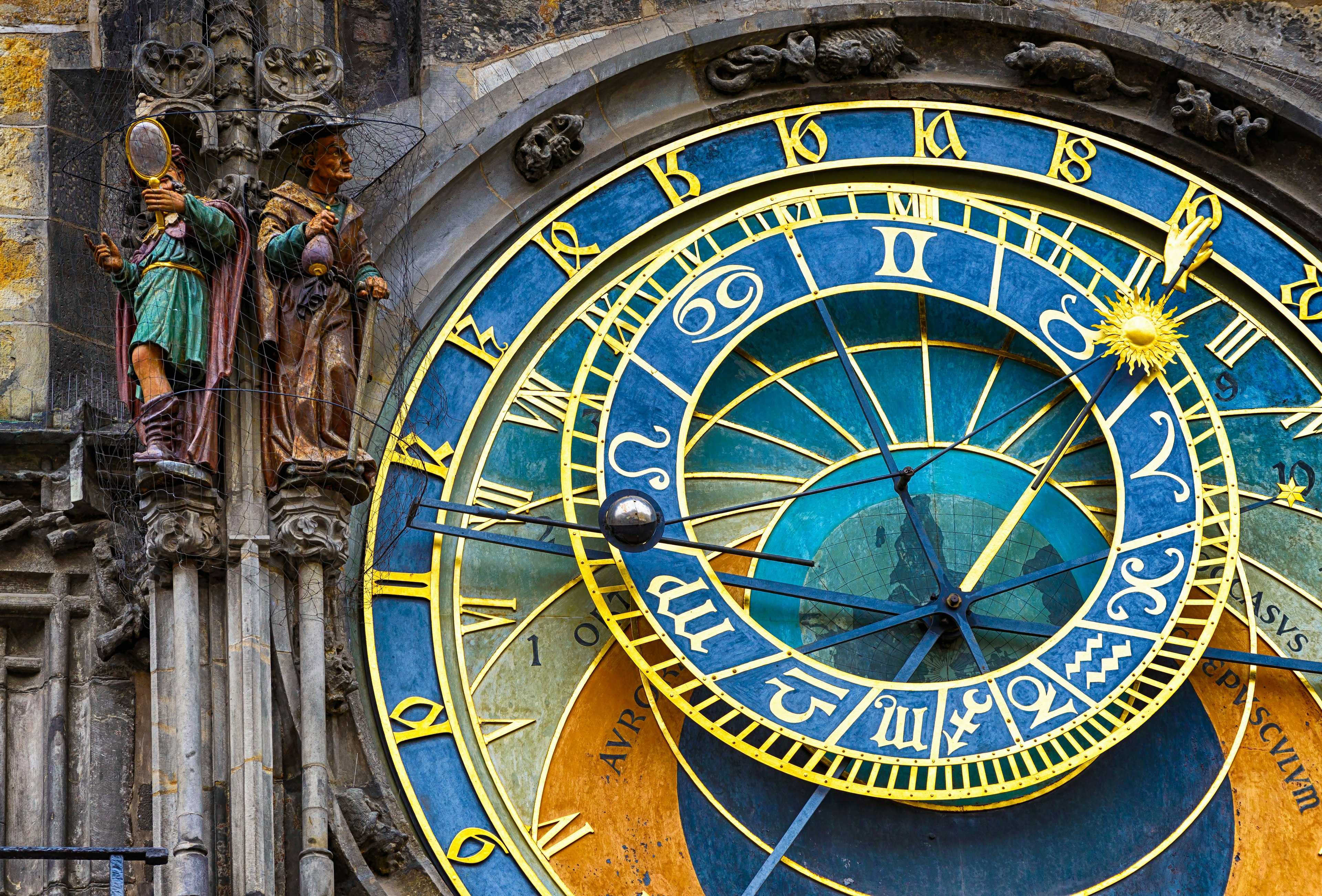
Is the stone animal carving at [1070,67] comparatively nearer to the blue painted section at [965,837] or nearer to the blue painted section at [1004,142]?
the blue painted section at [1004,142]

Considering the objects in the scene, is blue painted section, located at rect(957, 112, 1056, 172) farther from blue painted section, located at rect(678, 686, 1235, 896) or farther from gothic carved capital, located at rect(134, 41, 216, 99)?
gothic carved capital, located at rect(134, 41, 216, 99)

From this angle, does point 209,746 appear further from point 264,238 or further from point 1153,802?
point 1153,802

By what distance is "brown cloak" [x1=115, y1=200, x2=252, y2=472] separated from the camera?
7.26 m

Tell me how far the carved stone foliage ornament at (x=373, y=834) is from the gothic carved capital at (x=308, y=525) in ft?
2.06

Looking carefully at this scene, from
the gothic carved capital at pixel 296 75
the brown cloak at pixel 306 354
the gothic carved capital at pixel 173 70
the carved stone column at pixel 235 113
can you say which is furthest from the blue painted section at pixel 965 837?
the gothic carved capital at pixel 173 70

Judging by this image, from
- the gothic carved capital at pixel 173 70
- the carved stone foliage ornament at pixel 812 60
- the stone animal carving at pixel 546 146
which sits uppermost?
the carved stone foliage ornament at pixel 812 60

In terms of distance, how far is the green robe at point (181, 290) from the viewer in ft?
24.1

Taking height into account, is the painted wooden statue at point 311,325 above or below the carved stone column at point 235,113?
below

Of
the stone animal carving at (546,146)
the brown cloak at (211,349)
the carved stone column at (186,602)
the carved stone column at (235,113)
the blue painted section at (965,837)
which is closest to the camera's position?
the carved stone column at (186,602)

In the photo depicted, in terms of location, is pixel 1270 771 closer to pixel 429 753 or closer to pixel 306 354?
pixel 429 753

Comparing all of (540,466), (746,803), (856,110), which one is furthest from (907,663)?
(856,110)

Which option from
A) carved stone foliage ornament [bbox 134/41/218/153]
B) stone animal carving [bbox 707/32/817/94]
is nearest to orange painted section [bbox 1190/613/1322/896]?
stone animal carving [bbox 707/32/817/94]

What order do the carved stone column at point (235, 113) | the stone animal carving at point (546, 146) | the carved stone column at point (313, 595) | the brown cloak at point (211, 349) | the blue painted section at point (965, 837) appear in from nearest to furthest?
the carved stone column at point (313, 595), the brown cloak at point (211, 349), the blue painted section at point (965, 837), the carved stone column at point (235, 113), the stone animal carving at point (546, 146)

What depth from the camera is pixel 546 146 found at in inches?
321
